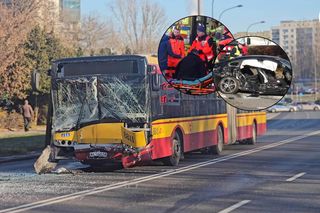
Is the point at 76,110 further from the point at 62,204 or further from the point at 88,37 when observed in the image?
the point at 88,37

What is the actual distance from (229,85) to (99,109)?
28.6ft

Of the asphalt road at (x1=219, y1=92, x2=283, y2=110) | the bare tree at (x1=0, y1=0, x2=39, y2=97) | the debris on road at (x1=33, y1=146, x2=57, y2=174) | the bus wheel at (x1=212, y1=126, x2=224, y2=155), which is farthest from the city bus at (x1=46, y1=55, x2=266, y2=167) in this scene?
the bare tree at (x1=0, y1=0, x2=39, y2=97)

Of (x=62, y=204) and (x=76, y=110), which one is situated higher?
(x=76, y=110)

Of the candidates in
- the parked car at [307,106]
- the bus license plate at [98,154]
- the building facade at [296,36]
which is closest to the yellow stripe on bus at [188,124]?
the bus license plate at [98,154]

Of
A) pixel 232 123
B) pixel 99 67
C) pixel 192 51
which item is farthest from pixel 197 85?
pixel 232 123

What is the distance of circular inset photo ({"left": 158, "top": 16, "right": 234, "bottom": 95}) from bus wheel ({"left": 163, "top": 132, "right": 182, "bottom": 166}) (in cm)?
952

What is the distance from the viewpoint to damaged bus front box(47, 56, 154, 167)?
14656 mm

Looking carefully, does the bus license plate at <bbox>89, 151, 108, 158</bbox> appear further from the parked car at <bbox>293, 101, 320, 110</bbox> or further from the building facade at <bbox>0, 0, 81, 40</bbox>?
the parked car at <bbox>293, 101, 320, 110</bbox>

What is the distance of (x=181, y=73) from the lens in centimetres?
680

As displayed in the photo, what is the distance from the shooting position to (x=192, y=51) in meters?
6.60

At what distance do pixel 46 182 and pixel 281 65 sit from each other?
8573 millimetres

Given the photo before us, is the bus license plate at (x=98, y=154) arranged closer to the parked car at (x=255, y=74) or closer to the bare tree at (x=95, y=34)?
the parked car at (x=255, y=74)

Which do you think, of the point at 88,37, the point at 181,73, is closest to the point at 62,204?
the point at 181,73

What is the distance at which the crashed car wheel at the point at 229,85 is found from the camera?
20.9 ft
